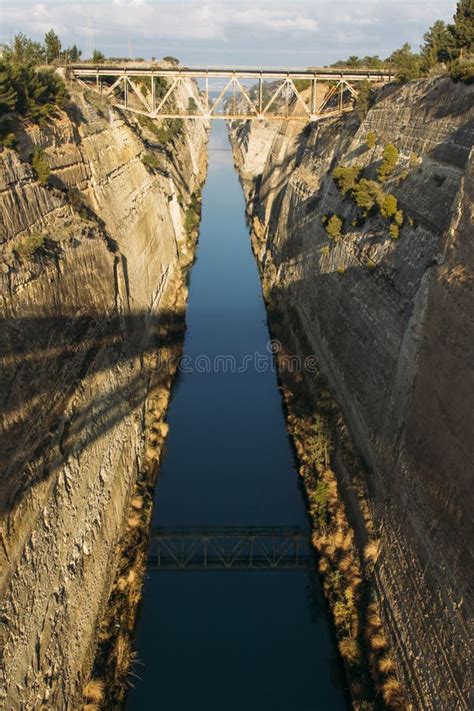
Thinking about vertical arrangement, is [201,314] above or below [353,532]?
below

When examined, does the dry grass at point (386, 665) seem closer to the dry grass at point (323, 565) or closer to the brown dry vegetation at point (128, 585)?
the dry grass at point (323, 565)

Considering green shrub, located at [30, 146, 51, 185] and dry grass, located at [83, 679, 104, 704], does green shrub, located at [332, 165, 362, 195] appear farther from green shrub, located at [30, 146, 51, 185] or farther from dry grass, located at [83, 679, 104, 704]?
dry grass, located at [83, 679, 104, 704]

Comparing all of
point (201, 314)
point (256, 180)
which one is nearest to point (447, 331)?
point (201, 314)

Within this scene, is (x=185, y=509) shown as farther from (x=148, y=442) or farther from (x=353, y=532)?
(x=353, y=532)

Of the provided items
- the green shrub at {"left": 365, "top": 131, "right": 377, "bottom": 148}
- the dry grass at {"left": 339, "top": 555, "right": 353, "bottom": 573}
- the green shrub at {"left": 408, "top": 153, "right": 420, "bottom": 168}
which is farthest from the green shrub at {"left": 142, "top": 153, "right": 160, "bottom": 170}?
the dry grass at {"left": 339, "top": 555, "right": 353, "bottom": 573}

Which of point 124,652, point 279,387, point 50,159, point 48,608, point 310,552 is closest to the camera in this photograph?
point 48,608

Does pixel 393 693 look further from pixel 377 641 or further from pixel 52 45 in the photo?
pixel 52 45
